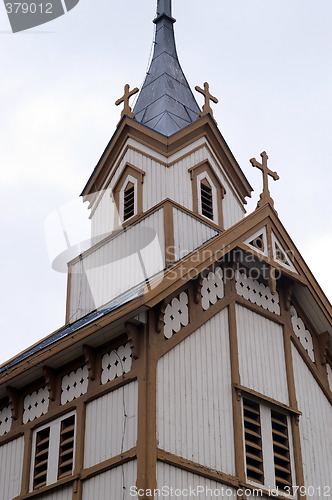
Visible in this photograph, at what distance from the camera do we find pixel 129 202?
28.3 m

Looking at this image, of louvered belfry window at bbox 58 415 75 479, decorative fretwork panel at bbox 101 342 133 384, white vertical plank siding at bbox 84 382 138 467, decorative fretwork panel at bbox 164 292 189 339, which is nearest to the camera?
white vertical plank siding at bbox 84 382 138 467

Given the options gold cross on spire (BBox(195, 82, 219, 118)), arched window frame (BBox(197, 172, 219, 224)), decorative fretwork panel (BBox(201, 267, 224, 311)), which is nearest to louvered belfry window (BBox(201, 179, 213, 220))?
arched window frame (BBox(197, 172, 219, 224))

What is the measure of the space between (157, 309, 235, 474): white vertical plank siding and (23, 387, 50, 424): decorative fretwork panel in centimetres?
375

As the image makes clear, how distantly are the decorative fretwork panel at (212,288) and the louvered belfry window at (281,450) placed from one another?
3.07m

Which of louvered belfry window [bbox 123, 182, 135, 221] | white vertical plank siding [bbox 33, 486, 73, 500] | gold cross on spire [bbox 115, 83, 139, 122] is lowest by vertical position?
white vertical plank siding [bbox 33, 486, 73, 500]

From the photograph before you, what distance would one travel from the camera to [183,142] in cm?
2894

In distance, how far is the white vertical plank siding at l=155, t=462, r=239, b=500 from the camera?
734 inches

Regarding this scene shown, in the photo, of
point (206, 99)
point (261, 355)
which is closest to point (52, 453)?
point (261, 355)

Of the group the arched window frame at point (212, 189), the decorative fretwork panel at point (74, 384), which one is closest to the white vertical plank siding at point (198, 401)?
the decorative fretwork panel at point (74, 384)

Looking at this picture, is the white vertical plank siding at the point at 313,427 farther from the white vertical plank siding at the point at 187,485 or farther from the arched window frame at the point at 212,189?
the arched window frame at the point at 212,189

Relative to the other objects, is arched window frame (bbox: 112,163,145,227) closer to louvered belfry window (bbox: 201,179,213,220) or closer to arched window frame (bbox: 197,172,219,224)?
arched window frame (bbox: 197,172,219,224)

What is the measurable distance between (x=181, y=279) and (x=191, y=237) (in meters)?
5.78

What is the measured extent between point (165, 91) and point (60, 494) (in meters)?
16.1

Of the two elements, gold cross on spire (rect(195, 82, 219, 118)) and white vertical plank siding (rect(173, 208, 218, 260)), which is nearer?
white vertical plank siding (rect(173, 208, 218, 260))
